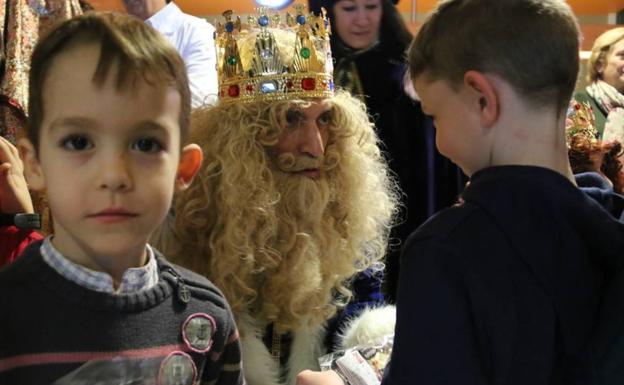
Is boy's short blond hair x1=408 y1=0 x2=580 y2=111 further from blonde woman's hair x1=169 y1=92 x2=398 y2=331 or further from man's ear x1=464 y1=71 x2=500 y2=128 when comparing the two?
blonde woman's hair x1=169 y1=92 x2=398 y2=331

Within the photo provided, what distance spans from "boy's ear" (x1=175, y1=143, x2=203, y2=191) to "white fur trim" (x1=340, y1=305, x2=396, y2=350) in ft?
2.49

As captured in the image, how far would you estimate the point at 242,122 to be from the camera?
1897mm

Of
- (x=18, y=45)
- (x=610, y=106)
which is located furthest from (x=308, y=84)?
(x=610, y=106)

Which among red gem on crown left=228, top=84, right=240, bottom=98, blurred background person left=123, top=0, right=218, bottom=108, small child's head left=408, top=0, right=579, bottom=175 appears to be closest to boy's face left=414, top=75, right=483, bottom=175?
small child's head left=408, top=0, right=579, bottom=175

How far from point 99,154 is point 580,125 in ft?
7.79

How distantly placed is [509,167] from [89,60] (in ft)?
2.16

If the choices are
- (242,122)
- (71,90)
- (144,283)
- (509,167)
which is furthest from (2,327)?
(242,122)

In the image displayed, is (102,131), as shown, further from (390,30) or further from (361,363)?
(390,30)

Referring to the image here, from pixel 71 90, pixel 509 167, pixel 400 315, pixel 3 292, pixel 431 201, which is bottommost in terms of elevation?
pixel 431 201

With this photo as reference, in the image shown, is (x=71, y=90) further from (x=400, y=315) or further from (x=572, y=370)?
(x=572, y=370)

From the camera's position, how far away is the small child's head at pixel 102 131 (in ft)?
3.41

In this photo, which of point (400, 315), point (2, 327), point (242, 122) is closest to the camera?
point (2, 327)

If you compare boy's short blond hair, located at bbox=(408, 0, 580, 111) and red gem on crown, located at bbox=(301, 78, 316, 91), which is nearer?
boy's short blond hair, located at bbox=(408, 0, 580, 111)

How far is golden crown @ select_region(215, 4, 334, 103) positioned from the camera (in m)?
1.91
